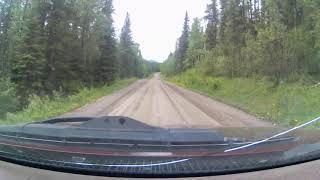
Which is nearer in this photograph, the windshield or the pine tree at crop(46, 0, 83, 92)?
the windshield

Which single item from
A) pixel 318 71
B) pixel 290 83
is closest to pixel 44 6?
pixel 290 83

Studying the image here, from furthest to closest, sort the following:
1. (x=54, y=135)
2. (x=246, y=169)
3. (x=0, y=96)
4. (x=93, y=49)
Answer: (x=93, y=49)
(x=0, y=96)
(x=54, y=135)
(x=246, y=169)

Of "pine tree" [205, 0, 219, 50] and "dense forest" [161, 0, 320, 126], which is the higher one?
"pine tree" [205, 0, 219, 50]

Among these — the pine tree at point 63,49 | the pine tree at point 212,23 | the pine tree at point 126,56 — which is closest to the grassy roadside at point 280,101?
the pine tree at point 63,49

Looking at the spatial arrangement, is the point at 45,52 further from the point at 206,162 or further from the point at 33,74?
the point at 206,162

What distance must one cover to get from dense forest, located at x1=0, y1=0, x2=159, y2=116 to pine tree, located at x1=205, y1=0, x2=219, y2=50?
77.1 feet

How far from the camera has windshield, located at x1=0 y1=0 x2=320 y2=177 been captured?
7.57 feet

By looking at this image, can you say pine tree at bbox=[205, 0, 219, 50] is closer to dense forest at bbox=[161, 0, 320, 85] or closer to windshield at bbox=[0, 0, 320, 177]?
windshield at bbox=[0, 0, 320, 177]

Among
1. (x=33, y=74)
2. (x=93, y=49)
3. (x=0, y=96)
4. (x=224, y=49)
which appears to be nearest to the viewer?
(x=0, y=96)

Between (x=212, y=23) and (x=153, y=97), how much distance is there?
4379cm

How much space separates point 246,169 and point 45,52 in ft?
91.4

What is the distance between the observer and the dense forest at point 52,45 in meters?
25.0

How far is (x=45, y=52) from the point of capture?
94.3 ft

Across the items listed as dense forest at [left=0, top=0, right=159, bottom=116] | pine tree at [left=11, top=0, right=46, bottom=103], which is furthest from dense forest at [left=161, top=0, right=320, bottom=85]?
pine tree at [left=11, top=0, right=46, bottom=103]
